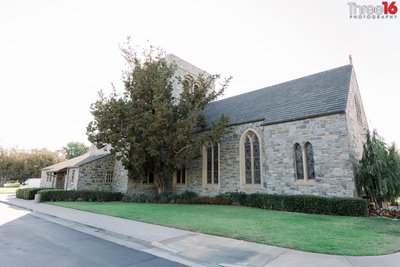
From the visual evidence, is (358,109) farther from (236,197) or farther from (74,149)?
(74,149)

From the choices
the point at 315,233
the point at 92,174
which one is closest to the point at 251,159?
the point at 315,233

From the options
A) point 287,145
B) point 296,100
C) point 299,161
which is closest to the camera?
point 299,161

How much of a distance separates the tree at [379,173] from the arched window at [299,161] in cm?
274

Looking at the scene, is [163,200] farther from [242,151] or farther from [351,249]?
[351,249]

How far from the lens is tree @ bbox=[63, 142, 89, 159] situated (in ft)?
213

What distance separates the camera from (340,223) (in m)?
8.66

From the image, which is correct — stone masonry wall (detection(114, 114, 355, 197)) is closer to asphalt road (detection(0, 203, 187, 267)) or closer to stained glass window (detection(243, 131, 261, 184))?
stained glass window (detection(243, 131, 261, 184))

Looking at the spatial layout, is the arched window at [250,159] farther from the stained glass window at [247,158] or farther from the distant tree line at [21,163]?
the distant tree line at [21,163]

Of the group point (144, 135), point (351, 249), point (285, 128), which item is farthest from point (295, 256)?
point (144, 135)

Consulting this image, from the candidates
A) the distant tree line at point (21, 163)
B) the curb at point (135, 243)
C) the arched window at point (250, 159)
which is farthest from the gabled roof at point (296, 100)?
the distant tree line at point (21, 163)

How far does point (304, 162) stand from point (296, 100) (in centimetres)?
458

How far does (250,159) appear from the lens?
1614 cm

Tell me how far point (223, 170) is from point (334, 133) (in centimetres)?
786

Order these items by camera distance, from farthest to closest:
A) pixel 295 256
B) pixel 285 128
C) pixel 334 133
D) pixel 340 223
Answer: pixel 285 128 → pixel 334 133 → pixel 340 223 → pixel 295 256
